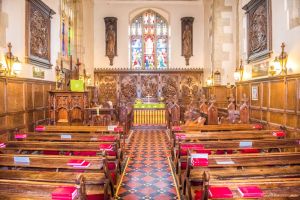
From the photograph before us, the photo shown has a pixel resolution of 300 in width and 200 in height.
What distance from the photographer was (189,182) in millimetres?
4297

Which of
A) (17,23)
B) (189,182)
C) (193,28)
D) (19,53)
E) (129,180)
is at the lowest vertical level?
(129,180)

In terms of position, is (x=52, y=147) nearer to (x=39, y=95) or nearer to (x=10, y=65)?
(x=10, y=65)

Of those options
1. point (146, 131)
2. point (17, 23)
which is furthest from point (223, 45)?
point (17, 23)

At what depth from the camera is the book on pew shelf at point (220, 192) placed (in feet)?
9.42

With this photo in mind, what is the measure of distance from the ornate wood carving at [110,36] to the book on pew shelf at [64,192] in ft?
59.2

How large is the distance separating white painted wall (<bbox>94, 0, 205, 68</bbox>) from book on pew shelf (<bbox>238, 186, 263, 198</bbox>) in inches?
709

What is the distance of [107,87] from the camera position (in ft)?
66.6

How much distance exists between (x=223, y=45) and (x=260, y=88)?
612cm

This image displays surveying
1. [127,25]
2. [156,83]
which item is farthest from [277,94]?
[127,25]

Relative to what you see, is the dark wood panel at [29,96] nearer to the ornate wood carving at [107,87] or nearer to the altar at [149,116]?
the altar at [149,116]

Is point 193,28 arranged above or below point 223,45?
above

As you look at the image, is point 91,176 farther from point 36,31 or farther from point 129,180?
point 36,31

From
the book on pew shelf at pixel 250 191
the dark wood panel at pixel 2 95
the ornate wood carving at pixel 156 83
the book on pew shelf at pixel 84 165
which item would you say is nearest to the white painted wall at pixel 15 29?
the dark wood panel at pixel 2 95

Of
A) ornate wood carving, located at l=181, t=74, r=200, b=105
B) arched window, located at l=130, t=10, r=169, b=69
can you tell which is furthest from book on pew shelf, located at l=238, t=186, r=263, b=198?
arched window, located at l=130, t=10, r=169, b=69
